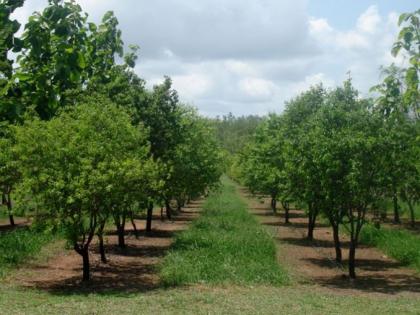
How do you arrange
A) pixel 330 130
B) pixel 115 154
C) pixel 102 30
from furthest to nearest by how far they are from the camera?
A: 1. pixel 330 130
2. pixel 115 154
3. pixel 102 30

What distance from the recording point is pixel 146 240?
26984 millimetres

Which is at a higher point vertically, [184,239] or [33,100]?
[33,100]

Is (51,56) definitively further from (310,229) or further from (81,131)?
(310,229)

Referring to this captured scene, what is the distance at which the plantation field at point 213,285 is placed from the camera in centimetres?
1255

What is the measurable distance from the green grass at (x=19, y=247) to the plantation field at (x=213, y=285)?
483 millimetres

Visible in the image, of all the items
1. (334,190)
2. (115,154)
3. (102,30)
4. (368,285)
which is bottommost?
(368,285)

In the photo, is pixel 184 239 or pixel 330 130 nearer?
pixel 330 130

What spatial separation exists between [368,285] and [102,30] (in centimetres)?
1239

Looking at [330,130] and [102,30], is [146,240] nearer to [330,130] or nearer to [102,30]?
[330,130]

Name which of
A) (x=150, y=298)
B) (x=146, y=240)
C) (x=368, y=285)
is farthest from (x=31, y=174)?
(x=146, y=240)

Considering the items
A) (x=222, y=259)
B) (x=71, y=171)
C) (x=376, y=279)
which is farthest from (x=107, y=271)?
(x=376, y=279)

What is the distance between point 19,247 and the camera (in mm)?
20688

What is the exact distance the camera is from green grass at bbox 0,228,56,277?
18.7 metres

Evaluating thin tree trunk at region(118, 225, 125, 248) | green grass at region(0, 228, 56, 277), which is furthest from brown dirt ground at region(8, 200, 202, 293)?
green grass at region(0, 228, 56, 277)
